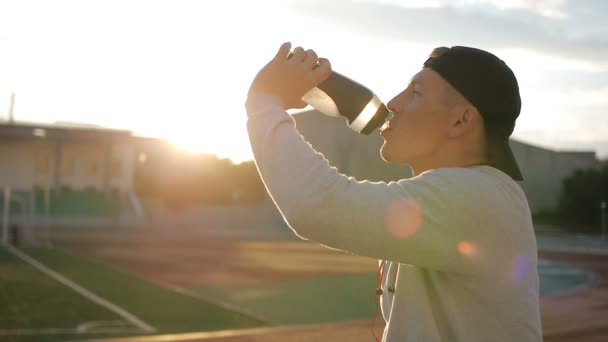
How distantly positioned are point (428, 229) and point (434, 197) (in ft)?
0.21

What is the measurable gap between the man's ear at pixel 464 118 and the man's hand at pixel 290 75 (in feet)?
0.96

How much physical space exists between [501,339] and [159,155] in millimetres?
56810

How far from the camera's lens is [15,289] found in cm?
1405

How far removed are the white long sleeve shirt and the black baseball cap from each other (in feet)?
0.22

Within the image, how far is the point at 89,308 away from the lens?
475 inches

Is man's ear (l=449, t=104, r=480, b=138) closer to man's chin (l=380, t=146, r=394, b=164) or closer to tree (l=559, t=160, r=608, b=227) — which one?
man's chin (l=380, t=146, r=394, b=164)

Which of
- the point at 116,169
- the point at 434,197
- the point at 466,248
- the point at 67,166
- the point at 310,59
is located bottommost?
the point at 116,169

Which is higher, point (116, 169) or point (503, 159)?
point (503, 159)

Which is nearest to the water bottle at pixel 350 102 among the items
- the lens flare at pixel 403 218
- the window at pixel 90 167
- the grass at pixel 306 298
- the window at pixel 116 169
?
the lens flare at pixel 403 218

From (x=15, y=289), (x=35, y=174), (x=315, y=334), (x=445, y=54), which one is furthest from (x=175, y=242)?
(x=445, y=54)

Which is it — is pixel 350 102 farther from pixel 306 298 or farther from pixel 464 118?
pixel 306 298

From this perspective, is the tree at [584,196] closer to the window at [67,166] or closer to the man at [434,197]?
the window at [67,166]

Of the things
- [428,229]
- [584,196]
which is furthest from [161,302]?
[584,196]

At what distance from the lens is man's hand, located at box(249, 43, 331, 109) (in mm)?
1513
